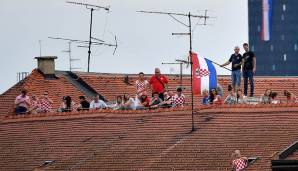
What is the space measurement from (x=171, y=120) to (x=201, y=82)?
4.10 m

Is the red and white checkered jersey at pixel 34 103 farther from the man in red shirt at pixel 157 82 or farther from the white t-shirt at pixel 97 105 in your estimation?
the man in red shirt at pixel 157 82

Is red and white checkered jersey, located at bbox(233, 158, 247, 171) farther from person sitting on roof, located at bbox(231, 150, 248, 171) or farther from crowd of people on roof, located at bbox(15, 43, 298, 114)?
crowd of people on roof, located at bbox(15, 43, 298, 114)

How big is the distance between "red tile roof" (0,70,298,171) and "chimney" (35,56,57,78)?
712cm

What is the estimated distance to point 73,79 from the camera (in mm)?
100500

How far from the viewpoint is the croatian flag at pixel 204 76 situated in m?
78.9

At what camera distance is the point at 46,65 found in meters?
100

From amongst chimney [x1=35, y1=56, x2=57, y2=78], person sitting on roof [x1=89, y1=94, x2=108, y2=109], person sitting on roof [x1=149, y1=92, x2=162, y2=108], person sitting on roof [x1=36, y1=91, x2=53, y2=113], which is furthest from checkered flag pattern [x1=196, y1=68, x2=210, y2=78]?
chimney [x1=35, y1=56, x2=57, y2=78]

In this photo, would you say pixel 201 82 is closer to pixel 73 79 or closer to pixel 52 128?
pixel 52 128

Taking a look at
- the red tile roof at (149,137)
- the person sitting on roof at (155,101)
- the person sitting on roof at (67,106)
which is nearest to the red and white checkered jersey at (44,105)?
the red tile roof at (149,137)

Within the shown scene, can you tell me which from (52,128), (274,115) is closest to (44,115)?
(52,128)

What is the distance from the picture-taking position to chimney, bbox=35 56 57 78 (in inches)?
3952

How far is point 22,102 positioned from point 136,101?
6215 millimetres

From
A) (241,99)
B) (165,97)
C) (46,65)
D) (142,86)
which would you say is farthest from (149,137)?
(46,65)

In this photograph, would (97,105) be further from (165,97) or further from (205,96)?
(205,96)
